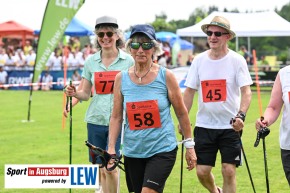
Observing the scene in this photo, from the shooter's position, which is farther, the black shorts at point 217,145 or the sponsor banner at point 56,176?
the black shorts at point 217,145

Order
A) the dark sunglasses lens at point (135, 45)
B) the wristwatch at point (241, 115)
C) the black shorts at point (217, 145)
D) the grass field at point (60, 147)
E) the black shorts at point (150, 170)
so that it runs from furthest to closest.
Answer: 1. the grass field at point (60, 147)
2. the black shorts at point (217, 145)
3. the wristwatch at point (241, 115)
4. the dark sunglasses lens at point (135, 45)
5. the black shorts at point (150, 170)

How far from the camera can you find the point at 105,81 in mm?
8938

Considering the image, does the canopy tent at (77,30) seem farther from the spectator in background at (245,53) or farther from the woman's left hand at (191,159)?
the woman's left hand at (191,159)

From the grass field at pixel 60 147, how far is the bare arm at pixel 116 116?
364 cm

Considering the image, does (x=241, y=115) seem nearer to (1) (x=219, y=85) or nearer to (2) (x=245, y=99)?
(2) (x=245, y=99)

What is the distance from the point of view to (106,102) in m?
8.97

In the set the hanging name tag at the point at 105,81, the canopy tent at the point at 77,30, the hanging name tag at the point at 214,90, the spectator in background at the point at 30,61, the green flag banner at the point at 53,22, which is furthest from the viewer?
the canopy tent at the point at 77,30

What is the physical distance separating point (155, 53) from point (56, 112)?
17209mm

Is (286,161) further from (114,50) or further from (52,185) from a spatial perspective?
(114,50)

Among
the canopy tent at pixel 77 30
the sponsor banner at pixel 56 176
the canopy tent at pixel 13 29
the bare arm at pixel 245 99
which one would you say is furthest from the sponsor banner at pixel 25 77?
the sponsor banner at pixel 56 176

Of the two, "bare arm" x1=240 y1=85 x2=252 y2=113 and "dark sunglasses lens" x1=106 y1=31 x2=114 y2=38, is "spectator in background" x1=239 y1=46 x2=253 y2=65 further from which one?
"bare arm" x1=240 y1=85 x2=252 y2=113

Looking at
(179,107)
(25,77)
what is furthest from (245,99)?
(25,77)

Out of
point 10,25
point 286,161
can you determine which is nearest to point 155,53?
point 286,161

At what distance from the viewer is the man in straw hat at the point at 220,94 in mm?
8617
